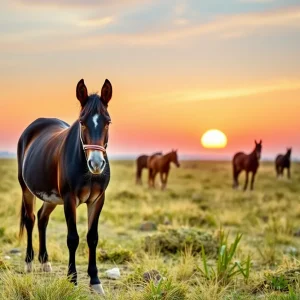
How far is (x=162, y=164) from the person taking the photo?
1261 inches

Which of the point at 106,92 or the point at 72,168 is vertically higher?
the point at 106,92

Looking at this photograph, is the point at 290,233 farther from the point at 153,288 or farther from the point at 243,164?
the point at 243,164

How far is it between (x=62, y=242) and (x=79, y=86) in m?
6.13

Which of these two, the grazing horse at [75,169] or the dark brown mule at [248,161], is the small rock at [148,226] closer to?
the grazing horse at [75,169]

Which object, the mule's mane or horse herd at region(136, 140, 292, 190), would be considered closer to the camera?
the mule's mane

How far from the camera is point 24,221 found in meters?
8.67

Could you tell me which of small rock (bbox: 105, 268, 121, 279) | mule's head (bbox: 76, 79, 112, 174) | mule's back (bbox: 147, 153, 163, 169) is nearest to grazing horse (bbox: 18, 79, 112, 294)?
mule's head (bbox: 76, 79, 112, 174)

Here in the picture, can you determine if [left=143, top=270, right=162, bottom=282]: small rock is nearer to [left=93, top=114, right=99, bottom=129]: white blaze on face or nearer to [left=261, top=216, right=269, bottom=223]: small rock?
[left=93, top=114, right=99, bottom=129]: white blaze on face

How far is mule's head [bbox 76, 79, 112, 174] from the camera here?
5605mm

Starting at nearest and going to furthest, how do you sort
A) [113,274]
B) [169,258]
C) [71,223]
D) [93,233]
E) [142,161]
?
[71,223] → [93,233] → [113,274] → [169,258] → [142,161]

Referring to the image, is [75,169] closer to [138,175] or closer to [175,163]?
[175,163]

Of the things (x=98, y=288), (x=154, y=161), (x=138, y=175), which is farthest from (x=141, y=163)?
(x=98, y=288)

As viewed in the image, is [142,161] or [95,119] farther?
[142,161]

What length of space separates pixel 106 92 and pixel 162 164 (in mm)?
25977
